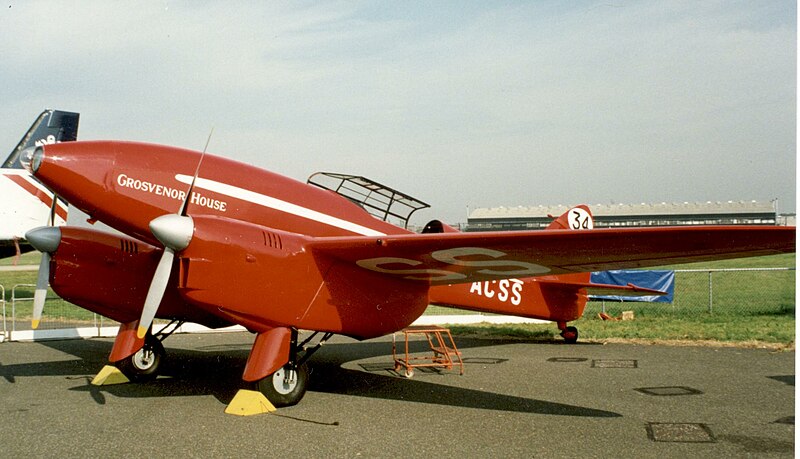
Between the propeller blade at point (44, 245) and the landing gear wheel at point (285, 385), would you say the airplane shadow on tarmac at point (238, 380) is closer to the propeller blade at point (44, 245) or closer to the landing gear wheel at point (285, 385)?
the landing gear wheel at point (285, 385)

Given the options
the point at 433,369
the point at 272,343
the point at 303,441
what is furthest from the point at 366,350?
the point at 303,441

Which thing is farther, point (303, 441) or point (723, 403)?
point (723, 403)

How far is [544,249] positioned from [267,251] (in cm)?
299

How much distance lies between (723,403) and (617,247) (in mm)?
2415

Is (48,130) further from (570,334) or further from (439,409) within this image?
(439,409)

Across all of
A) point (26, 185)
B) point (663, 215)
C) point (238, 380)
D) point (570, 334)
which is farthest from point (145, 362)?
point (663, 215)

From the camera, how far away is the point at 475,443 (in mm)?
5883

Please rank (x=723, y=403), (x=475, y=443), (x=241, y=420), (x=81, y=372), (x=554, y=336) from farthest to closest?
(x=554, y=336), (x=81, y=372), (x=723, y=403), (x=241, y=420), (x=475, y=443)

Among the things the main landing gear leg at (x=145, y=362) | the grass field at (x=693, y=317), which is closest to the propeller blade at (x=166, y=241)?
the main landing gear leg at (x=145, y=362)

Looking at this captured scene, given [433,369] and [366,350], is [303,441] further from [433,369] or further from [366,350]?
[366,350]

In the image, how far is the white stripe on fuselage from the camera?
27.2ft

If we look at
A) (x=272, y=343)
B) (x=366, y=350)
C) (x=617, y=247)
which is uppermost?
(x=617, y=247)

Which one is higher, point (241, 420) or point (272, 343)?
point (272, 343)

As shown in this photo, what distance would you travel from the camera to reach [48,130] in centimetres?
2291
